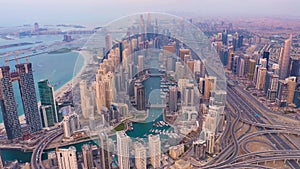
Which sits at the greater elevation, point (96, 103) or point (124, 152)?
point (96, 103)

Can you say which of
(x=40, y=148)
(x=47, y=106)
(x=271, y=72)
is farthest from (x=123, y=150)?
(x=271, y=72)

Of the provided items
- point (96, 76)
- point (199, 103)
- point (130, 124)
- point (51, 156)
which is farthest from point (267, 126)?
point (51, 156)

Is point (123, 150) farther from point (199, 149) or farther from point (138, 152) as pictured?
point (199, 149)

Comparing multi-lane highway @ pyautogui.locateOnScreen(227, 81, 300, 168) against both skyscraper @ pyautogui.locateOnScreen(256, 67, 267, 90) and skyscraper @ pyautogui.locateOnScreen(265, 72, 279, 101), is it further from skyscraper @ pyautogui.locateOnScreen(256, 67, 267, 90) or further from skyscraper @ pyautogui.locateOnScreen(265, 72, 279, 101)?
skyscraper @ pyautogui.locateOnScreen(256, 67, 267, 90)

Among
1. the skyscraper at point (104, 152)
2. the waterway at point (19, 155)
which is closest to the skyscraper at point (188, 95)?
the skyscraper at point (104, 152)

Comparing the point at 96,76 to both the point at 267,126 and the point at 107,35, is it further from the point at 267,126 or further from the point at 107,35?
the point at 267,126
